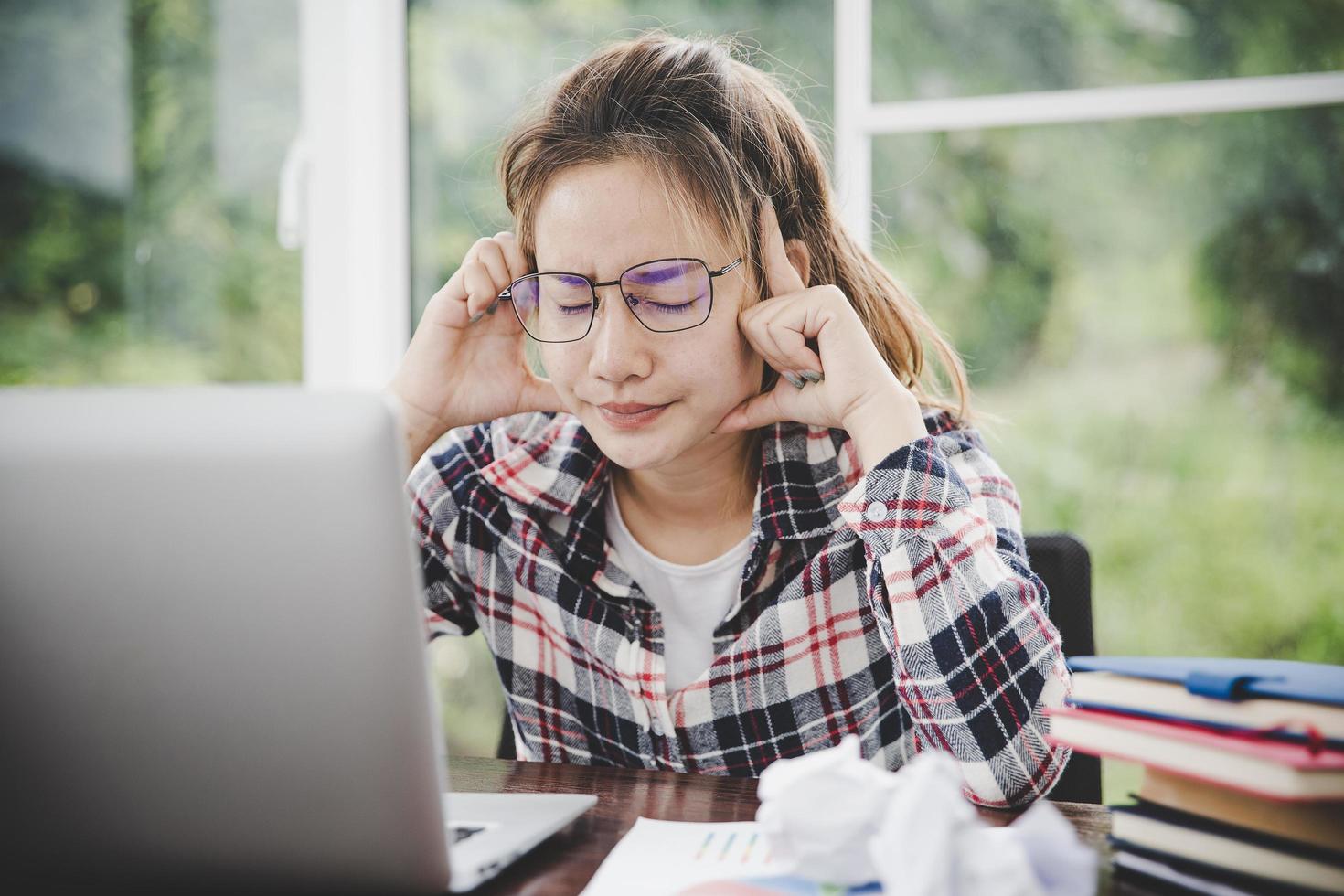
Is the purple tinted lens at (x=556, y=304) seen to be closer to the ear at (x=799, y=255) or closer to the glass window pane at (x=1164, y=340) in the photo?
the ear at (x=799, y=255)

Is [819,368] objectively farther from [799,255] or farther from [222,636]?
[222,636]

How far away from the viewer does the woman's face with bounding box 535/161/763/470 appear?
3.62ft

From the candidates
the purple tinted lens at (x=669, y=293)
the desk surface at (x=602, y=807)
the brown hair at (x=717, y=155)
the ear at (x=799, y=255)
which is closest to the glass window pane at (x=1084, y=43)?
the brown hair at (x=717, y=155)

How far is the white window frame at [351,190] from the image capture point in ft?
8.30

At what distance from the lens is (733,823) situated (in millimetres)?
777

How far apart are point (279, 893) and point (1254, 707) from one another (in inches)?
21.9

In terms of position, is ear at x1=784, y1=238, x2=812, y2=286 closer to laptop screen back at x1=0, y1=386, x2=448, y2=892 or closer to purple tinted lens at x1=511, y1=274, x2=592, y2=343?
purple tinted lens at x1=511, y1=274, x2=592, y2=343

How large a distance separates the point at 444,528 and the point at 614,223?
0.42 m

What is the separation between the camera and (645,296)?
1103 mm

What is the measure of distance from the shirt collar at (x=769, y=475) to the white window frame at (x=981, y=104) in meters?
0.90

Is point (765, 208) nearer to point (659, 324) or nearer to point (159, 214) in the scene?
point (659, 324)

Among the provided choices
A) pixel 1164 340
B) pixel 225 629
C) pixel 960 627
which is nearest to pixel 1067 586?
pixel 960 627

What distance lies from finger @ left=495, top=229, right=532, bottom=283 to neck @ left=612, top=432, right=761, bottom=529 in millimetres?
264

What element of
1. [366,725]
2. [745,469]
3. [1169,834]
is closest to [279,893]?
[366,725]
